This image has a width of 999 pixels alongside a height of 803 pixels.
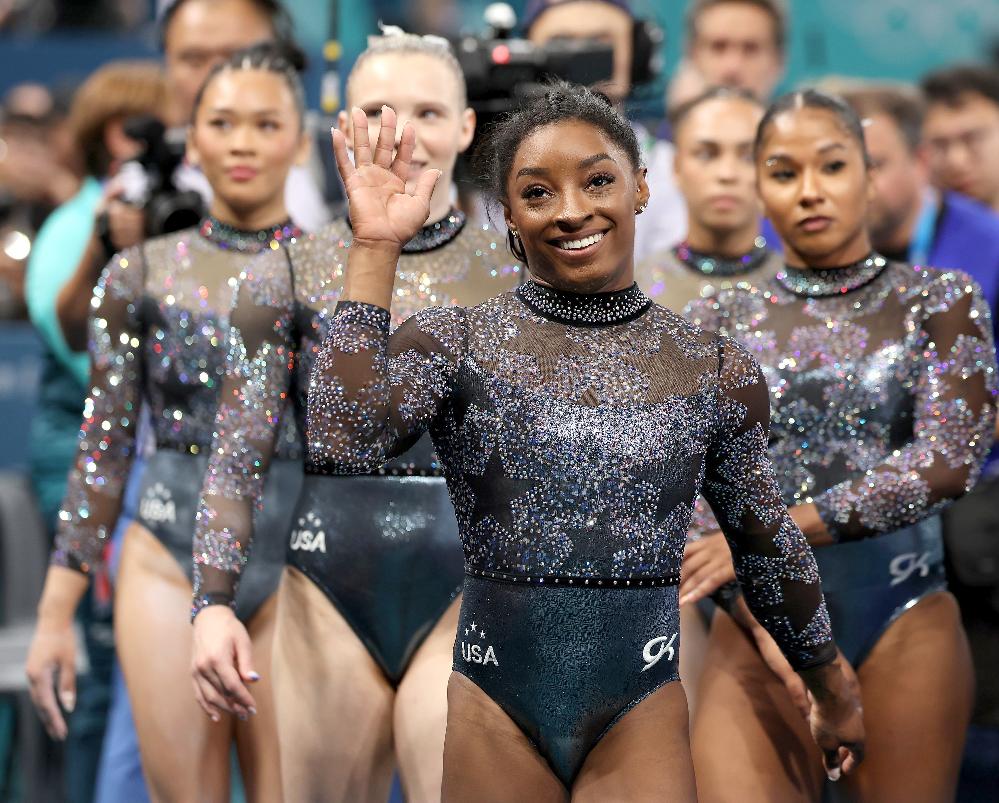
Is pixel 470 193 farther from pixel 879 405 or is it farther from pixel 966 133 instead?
pixel 966 133

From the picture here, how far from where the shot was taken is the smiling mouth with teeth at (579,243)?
2.47m

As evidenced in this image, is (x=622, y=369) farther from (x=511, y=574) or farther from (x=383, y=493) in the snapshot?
(x=383, y=493)

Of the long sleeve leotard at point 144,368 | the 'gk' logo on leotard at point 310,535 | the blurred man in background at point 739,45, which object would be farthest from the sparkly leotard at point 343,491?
the blurred man in background at point 739,45

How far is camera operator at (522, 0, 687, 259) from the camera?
472cm

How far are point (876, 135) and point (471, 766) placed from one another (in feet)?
7.50

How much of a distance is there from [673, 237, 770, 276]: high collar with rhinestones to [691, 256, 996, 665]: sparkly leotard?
0.67 metres

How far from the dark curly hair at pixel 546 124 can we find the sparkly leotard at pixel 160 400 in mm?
1010

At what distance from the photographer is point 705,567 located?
2.92 metres

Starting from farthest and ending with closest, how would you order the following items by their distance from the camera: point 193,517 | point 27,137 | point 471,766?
1. point 27,137
2. point 193,517
3. point 471,766

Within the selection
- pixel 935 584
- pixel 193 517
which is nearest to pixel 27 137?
pixel 193 517

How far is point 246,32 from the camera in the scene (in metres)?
4.79

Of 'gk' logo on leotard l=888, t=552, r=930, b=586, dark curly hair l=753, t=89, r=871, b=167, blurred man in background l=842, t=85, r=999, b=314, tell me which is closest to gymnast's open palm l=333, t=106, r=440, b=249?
dark curly hair l=753, t=89, r=871, b=167

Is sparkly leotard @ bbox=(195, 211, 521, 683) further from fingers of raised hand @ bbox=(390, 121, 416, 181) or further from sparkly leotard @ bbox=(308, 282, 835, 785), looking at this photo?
fingers of raised hand @ bbox=(390, 121, 416, 181)

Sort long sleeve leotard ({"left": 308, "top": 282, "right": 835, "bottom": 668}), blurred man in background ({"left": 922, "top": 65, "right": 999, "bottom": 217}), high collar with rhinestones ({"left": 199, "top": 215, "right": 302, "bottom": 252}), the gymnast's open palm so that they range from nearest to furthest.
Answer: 1. the gymnast's open palm
2. long sleeve leotard ({"left": 308, "top": 282, "right": 835, "bottom": 668})
3. high collar with rhinestones ({"left": 199, "top": 215, "right": 302, "bottom": 252})
4. blurred man in background ({"left": 922, "top": 65, "right": 999, "bottom": 217})
